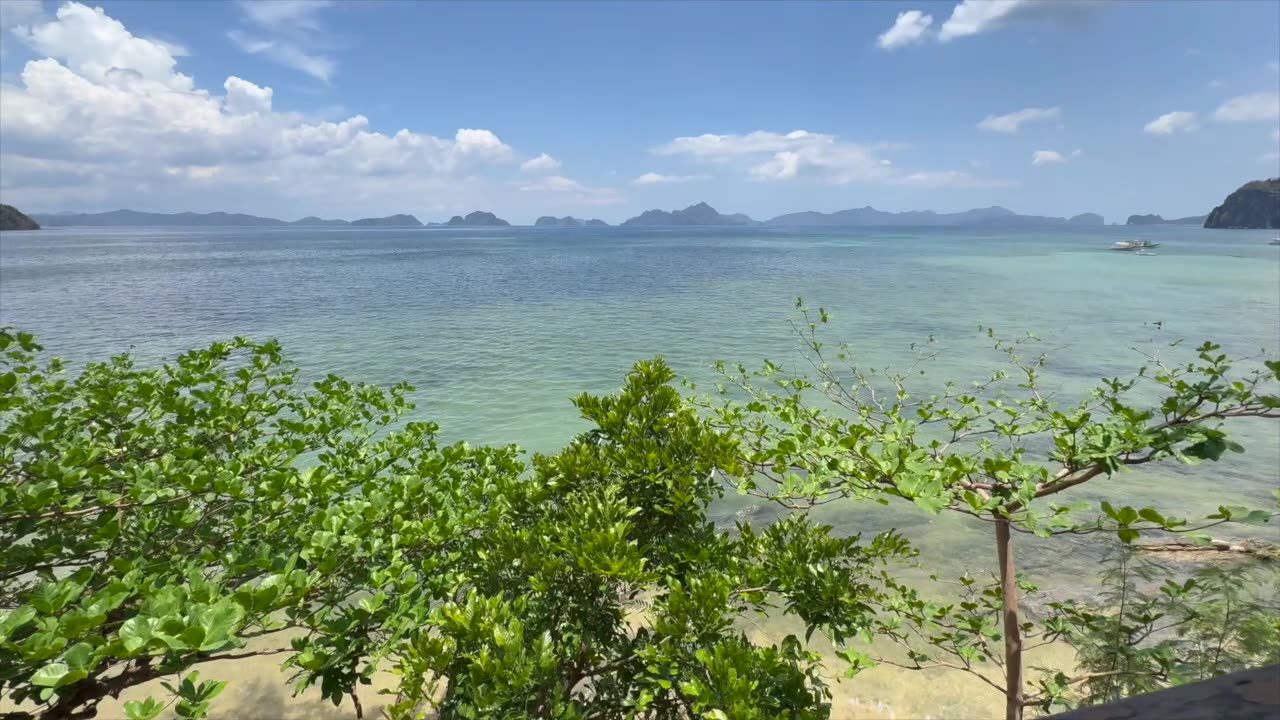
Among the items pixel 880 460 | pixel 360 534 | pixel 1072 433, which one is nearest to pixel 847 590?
pixel 880 460

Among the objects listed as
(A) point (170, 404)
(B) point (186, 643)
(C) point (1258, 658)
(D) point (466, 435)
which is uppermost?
(A) point (170, 404)

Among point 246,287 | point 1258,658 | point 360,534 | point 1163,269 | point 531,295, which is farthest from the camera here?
point 1163,269

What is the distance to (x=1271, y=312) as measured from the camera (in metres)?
33.9

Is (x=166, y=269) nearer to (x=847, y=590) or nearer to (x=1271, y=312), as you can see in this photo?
(x=847, y=590)

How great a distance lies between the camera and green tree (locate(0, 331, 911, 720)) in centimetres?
286

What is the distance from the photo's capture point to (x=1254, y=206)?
7067 inches

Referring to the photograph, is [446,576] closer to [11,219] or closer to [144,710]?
[144,710]

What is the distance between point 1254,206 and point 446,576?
259340 mm

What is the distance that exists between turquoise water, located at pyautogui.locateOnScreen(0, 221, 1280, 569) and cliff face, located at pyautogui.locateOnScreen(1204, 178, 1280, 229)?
529 ft

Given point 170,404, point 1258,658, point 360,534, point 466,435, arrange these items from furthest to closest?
1. point 466,435
2. point 170,404
3. point 1258,658
4. point 360,534

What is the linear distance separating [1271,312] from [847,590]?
46.1m

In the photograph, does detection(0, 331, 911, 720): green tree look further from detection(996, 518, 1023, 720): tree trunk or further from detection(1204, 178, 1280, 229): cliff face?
detection(1204, 178, 1280, 229): cliff face

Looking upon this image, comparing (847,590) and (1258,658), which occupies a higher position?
(847,590)

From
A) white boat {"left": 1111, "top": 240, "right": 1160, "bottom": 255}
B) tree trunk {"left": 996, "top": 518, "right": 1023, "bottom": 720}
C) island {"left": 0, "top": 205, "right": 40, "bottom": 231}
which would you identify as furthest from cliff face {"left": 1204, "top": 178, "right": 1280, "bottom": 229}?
island {"left": 0, "top": 205, "right": 40, "bottom": 231}
